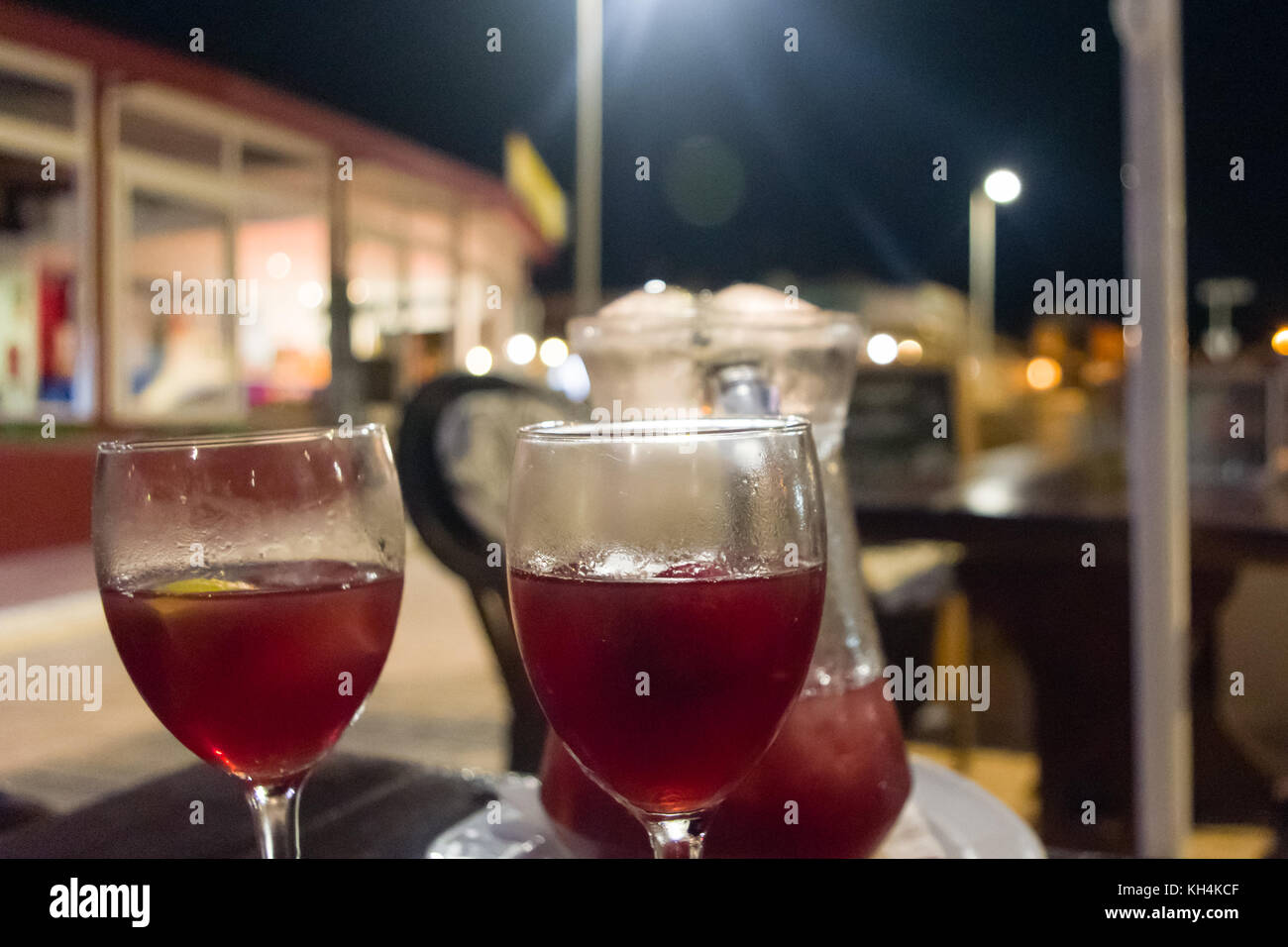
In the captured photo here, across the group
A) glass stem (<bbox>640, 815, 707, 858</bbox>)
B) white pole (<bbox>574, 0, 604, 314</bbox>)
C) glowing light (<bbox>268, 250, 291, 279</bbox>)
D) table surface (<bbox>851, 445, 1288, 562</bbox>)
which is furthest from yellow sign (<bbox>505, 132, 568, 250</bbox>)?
glass stem (<bbox>640, 815, 707, 858</bbox>)

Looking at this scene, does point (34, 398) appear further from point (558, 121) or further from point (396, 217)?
point (558, 121)

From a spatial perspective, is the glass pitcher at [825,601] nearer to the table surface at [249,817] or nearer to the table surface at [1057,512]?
the table surface at [249,817]

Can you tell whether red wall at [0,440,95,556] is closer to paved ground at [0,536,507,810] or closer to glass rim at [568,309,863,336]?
paved ground at [0,536,507,810]

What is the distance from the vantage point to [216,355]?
950 centimetres

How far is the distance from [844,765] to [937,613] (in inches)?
131

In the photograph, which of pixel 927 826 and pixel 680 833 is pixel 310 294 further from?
pixel 680 833

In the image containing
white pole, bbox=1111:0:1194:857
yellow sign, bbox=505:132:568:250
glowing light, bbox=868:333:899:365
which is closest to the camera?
glowing light, bbox=868:333:899:365

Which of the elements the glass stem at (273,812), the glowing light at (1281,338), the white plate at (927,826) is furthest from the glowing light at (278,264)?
the glass stem at (273,812)

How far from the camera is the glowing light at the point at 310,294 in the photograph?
36.0 ft

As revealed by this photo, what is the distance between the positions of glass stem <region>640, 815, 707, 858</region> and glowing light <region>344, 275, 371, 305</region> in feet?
36.9

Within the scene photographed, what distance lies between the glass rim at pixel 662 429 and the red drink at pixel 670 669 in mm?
66

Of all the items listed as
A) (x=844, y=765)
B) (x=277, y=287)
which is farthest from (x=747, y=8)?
(x=277, y=287)

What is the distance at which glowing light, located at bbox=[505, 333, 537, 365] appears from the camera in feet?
48.3

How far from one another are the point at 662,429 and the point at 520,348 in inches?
580
